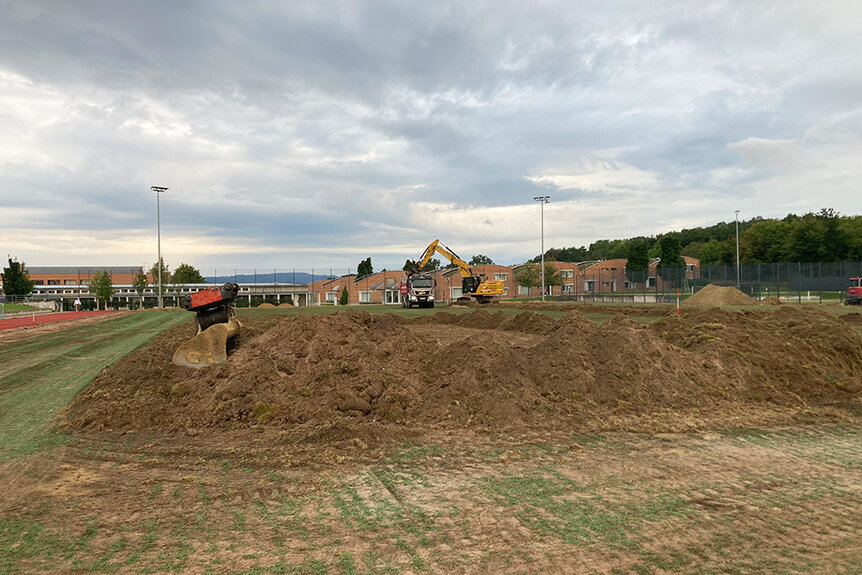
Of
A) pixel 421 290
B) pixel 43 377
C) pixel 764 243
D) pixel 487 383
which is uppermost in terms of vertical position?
pixel 764 243

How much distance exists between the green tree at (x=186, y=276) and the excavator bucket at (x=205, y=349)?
262 feet

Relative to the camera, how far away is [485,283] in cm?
4597

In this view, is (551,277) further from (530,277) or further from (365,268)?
(365,268)

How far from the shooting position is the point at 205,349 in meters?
11.0

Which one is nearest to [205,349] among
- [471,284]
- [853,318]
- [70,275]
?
[853,318]

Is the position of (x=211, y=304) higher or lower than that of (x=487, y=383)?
higher

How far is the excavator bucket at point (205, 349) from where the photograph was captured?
10.9 meters

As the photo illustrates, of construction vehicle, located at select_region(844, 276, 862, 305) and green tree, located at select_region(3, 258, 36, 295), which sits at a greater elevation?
green tree, located at select_region(3, 258, 36, 295)

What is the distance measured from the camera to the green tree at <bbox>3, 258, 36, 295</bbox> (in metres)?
65.3

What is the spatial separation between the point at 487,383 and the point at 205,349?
600 centimetres

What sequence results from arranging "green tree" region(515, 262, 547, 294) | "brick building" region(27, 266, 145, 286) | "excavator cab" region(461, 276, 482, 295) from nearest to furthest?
"excavator cab" region(461, 276, 482, 295)
"green tree" region(515, 262, 547, 294)
"brick building" region(27, 266, 145, 286)

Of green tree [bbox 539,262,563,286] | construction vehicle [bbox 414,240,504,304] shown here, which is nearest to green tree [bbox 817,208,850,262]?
green tree [bbox 539,262,563,286]

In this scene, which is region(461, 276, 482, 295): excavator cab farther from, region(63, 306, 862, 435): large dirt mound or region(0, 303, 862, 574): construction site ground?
region(63, 306, 862, 435): large dirt mound

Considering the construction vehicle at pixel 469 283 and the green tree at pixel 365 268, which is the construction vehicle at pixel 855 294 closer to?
the construction vehicle at pixel 469 283
